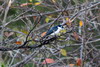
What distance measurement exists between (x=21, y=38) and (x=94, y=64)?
1.46 m

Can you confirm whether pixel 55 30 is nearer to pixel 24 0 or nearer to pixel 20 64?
pixel 20 64

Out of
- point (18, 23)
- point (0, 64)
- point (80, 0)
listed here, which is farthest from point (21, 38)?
point (0, 64)

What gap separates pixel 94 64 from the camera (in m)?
4.46

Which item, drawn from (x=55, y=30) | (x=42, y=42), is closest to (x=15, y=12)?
(x=55, y=30)

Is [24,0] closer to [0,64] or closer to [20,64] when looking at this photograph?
[20,64]

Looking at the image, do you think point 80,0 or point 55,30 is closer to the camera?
point 55,30

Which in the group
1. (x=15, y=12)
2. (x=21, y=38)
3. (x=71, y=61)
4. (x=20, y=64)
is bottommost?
(x=71, y=61)

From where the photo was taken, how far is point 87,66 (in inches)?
166

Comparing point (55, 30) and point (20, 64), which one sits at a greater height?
point (55, 30)

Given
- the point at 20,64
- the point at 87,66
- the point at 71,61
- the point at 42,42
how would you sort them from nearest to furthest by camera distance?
the point at 42,42 → the point at 20,64 → the point at 87,66 → the point at 71,61

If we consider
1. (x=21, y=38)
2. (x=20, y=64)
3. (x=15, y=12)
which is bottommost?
(x=20, y=64)

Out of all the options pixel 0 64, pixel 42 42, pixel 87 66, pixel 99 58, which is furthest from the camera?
pixel 99 58

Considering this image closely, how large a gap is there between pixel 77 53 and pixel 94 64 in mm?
380

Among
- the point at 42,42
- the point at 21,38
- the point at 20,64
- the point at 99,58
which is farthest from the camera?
the point at 99,58
